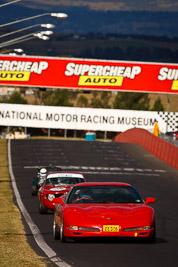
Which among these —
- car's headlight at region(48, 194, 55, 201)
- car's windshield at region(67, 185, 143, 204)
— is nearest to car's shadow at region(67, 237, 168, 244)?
car's windshield at region(67, 185, 143, 204)

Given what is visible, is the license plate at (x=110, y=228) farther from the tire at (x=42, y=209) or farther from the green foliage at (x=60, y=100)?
the green foliage at (x=60, y=100)

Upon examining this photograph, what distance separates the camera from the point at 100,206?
1364 cm

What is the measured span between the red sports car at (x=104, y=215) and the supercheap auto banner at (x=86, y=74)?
2526 inches

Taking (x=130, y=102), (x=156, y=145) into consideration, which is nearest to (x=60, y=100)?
(x=130, y=102)

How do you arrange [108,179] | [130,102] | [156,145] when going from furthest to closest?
[130,102]
[156,145]
[108,179]

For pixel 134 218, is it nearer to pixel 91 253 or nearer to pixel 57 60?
pixel 91 253

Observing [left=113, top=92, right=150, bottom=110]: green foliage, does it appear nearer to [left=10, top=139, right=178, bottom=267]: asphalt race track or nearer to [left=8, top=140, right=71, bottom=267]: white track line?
[left=10, top=139, right=178, bottom=267]: asphalt race track

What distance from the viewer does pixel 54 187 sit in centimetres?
2094

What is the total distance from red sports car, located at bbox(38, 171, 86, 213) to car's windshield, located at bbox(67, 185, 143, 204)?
18.3 ft

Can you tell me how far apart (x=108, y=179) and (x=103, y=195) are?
69.3ft

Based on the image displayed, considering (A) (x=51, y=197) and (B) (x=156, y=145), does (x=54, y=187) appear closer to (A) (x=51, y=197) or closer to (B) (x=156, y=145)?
(A) (x=51, y=197)

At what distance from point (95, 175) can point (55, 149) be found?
18.5 m

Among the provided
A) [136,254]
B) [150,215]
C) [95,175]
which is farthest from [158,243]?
[95,175]

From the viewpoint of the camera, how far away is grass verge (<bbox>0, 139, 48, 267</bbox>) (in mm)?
11094
